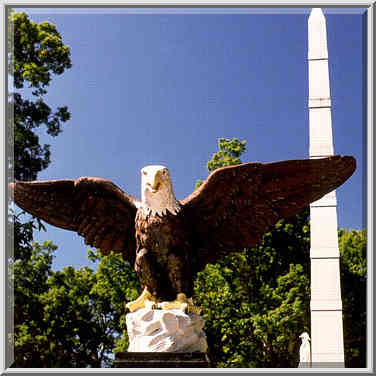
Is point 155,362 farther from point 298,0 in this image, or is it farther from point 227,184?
point 298,0

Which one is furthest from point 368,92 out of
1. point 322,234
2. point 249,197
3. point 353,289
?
point 353,289

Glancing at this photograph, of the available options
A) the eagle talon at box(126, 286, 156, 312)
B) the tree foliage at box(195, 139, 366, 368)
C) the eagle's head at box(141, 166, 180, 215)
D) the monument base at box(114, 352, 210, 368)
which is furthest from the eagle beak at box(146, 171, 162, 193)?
the tree foliage at box(195, 139, 366, 368)

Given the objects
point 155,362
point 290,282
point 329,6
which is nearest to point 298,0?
point 329,6

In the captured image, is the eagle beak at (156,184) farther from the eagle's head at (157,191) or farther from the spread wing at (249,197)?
the spread wing at (249,197)

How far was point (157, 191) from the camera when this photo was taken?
6250mm

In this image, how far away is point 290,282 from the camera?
48.4 ft

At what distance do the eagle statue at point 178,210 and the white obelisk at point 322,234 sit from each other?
17.5 ft

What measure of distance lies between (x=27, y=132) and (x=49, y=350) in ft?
26.4

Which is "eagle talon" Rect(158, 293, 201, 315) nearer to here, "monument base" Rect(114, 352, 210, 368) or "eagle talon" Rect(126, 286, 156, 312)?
"eagle talon" Rect(126, 286, 156, 312)

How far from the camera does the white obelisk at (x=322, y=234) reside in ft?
37.7

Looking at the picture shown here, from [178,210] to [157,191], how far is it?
339 mm

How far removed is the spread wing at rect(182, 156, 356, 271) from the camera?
6.32 meters

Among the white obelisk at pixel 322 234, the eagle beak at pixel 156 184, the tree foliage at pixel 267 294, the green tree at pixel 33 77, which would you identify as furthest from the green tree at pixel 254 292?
the eagle beak at pixel 156 184

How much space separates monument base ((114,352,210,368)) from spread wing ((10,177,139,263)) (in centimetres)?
133
